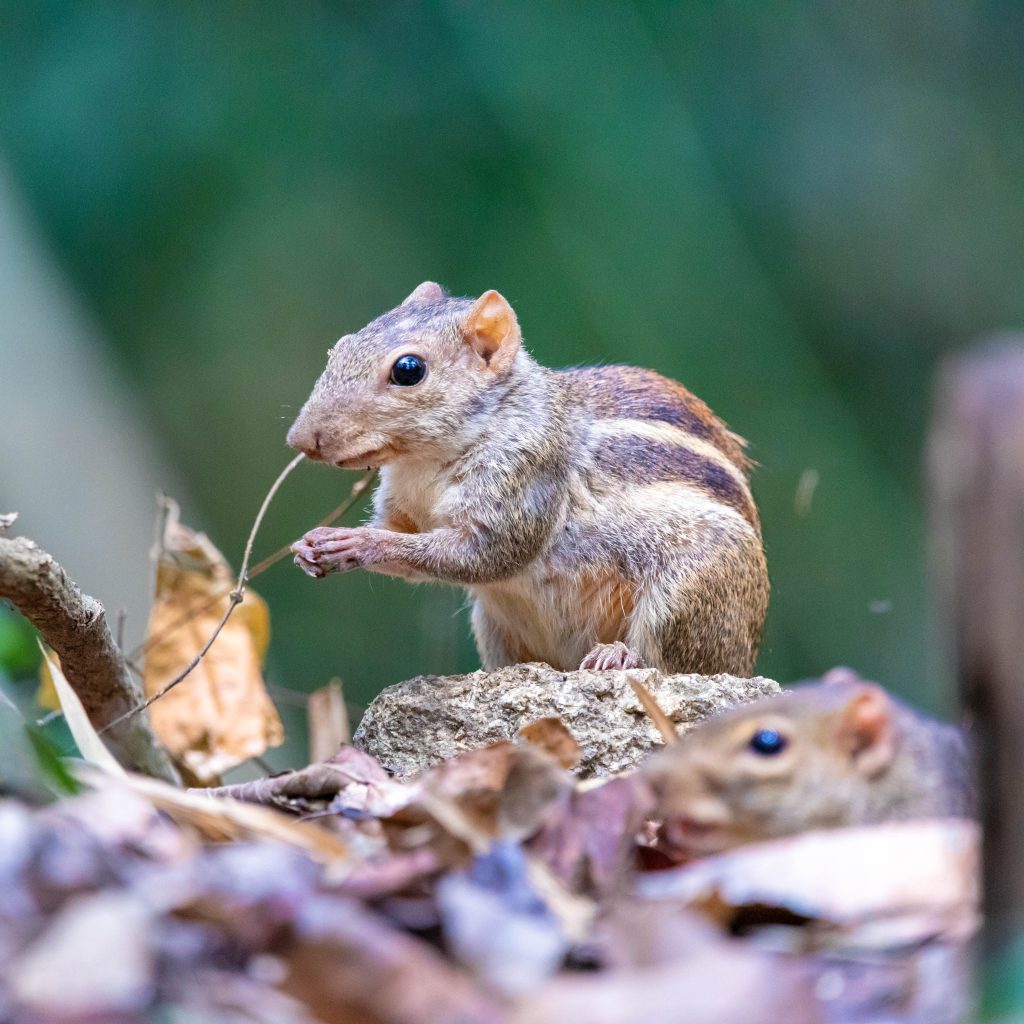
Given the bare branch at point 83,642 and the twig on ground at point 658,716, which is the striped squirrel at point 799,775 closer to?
the twig on ground at point 658,716

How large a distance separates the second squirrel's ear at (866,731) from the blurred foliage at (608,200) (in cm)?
549

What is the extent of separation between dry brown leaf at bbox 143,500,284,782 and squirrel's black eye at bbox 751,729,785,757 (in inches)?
90.0

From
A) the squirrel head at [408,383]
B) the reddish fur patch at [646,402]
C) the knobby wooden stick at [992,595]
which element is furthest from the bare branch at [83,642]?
the knobby wooden stick at [992,595]

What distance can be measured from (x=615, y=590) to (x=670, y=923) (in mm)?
2603

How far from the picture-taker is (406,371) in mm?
4293

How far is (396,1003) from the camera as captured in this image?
5.43 ft

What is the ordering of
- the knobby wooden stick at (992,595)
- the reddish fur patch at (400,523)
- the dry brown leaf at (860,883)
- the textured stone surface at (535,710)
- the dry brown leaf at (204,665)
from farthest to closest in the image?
the reddish fur patch at (400,523) < the dry brown leaf at (204,665) < the textured stone surface at (535,710) < the dry brown leaf at (860,883) < the knobby wooden stick at (992,595)

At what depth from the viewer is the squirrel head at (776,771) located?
2410 millimetres

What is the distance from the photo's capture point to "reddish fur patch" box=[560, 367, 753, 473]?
4758 mm

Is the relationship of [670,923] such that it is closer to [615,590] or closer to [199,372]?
[615,590]

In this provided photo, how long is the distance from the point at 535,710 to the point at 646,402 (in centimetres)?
158

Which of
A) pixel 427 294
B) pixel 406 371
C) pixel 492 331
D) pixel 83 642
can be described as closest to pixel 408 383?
pixel 406 371

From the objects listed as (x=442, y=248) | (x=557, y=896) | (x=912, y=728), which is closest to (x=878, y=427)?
(x=442, y=248)

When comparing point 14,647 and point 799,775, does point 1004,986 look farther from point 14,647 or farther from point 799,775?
point 14,647
